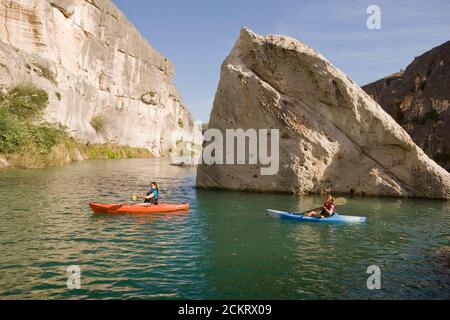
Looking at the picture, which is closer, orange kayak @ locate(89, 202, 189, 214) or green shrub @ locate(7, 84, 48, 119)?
orange kayak @ locate(89, 202, 189, 214)

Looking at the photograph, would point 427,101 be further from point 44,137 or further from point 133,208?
point 44,137

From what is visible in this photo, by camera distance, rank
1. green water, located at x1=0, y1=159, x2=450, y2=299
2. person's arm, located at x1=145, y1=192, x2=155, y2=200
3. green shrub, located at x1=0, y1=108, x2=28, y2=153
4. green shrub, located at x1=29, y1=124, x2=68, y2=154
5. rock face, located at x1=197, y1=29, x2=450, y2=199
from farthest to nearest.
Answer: green shrub, located at x1=29, y1=124, x2=68, y2=154, green shrub, located at x1=0, y1=108, x2=28, y2=153, rock face, located at x1=197, y1=29, x2=450, y2=199, person's arm, located at x1=145, y1=192, x2=155, y2=200, green water, located at x1=0, y1=159, x2=450, y2=299

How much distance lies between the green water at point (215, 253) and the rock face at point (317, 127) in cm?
442

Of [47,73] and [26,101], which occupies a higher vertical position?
[47,73]

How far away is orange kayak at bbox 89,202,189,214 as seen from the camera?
1717cm

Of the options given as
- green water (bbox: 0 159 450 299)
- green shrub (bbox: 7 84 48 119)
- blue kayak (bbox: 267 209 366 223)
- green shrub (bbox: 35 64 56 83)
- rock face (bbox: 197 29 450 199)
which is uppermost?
green shrub (bbox: 35 64 56 83)

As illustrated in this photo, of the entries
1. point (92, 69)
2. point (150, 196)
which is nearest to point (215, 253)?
point (150, 196)

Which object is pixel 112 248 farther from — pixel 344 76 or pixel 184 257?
pixel 344 76

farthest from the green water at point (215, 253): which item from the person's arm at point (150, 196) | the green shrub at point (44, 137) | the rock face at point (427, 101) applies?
the rock face at point (427, 101)

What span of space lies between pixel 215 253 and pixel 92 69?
200 feet

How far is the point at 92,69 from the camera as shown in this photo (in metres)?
67.2

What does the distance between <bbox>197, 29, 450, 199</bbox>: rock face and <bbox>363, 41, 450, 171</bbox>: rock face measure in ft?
42.7

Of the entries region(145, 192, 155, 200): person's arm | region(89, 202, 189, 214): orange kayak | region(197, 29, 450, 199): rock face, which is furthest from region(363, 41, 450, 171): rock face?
region(145, 192, 155, 200): person's arm

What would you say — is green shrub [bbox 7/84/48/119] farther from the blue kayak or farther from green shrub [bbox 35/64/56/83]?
the blue kayak
